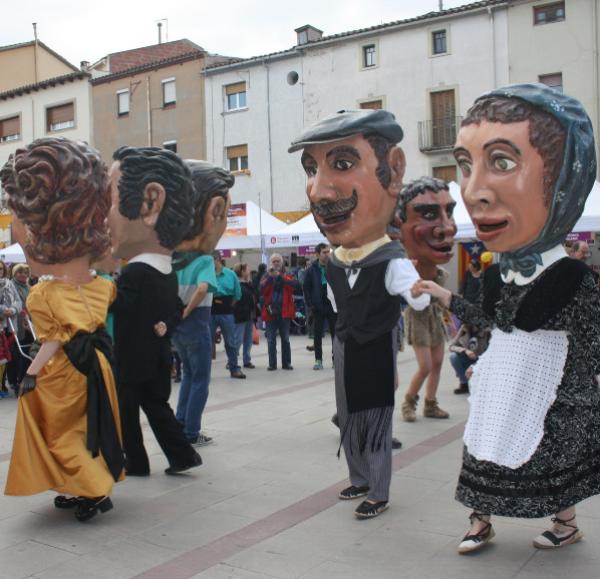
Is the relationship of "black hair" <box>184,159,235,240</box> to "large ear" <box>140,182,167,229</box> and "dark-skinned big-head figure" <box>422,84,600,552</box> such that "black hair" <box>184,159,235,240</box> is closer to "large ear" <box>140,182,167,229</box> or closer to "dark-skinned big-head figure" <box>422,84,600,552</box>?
"large ear" <box>140,182,167,229</box>

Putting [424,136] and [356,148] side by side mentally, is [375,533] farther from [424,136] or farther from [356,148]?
[424,136]

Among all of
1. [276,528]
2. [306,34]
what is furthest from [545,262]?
[306,34]

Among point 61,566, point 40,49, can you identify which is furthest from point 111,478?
point 40,49

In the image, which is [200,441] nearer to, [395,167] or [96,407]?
[96,407]

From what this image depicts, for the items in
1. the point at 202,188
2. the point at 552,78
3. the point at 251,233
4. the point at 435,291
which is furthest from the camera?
the point at 552,78

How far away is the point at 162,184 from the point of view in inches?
181

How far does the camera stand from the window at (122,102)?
27.2 metres

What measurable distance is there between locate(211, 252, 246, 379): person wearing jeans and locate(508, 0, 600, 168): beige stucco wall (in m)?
13.2

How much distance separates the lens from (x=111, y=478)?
158 inches

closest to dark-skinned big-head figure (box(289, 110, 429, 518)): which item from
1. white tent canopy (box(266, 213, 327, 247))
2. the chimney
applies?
white tent canopy (box(266, 213, 327, 247))

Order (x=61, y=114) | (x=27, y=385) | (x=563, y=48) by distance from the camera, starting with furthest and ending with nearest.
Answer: (x=61, y=114) → (x=563, y=48) → (x=27, y=385)

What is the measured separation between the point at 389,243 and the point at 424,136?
18.0 meters

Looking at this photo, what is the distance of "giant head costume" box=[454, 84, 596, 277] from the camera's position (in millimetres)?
3229

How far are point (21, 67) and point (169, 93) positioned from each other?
32.9 ft
